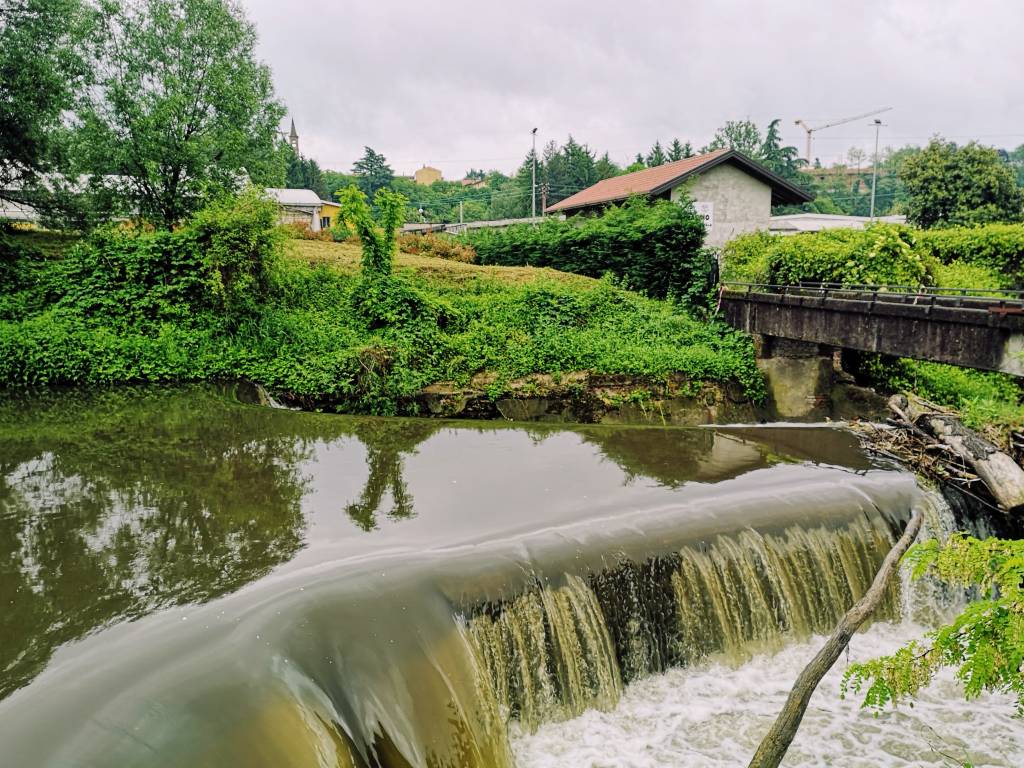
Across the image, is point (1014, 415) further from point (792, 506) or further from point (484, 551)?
point (484, 551)

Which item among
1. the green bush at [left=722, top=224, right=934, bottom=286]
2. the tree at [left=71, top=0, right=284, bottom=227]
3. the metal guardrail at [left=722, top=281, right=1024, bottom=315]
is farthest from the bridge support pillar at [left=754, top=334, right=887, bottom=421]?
the tree at [left=71, top=0, right=284, bottom=227]

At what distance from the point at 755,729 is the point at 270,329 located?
11.8 m

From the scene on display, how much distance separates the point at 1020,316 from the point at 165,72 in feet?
66.4

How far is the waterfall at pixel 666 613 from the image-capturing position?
19.9 feet

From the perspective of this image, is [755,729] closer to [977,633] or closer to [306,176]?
[977,633]

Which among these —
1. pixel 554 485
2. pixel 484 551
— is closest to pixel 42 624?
pixel 484 551

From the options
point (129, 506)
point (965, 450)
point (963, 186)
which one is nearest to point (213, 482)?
point (129, 506)

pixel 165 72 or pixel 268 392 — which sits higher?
pixel 165 72

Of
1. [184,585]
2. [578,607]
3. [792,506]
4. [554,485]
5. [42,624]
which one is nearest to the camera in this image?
[42,624]

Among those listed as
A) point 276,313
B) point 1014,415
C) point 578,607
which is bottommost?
point 578,607

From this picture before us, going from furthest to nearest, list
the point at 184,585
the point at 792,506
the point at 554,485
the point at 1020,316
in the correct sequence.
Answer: the point at 1020,316 < the point at 554,485 < the point at 792,506 < the point at 184,585

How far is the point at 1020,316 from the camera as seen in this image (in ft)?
33.2

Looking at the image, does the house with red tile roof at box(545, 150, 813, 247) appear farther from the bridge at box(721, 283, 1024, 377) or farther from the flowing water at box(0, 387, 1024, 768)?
the flowing water at box(0, 387, 1024, 768)

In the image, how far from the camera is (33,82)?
1579 centimetres
